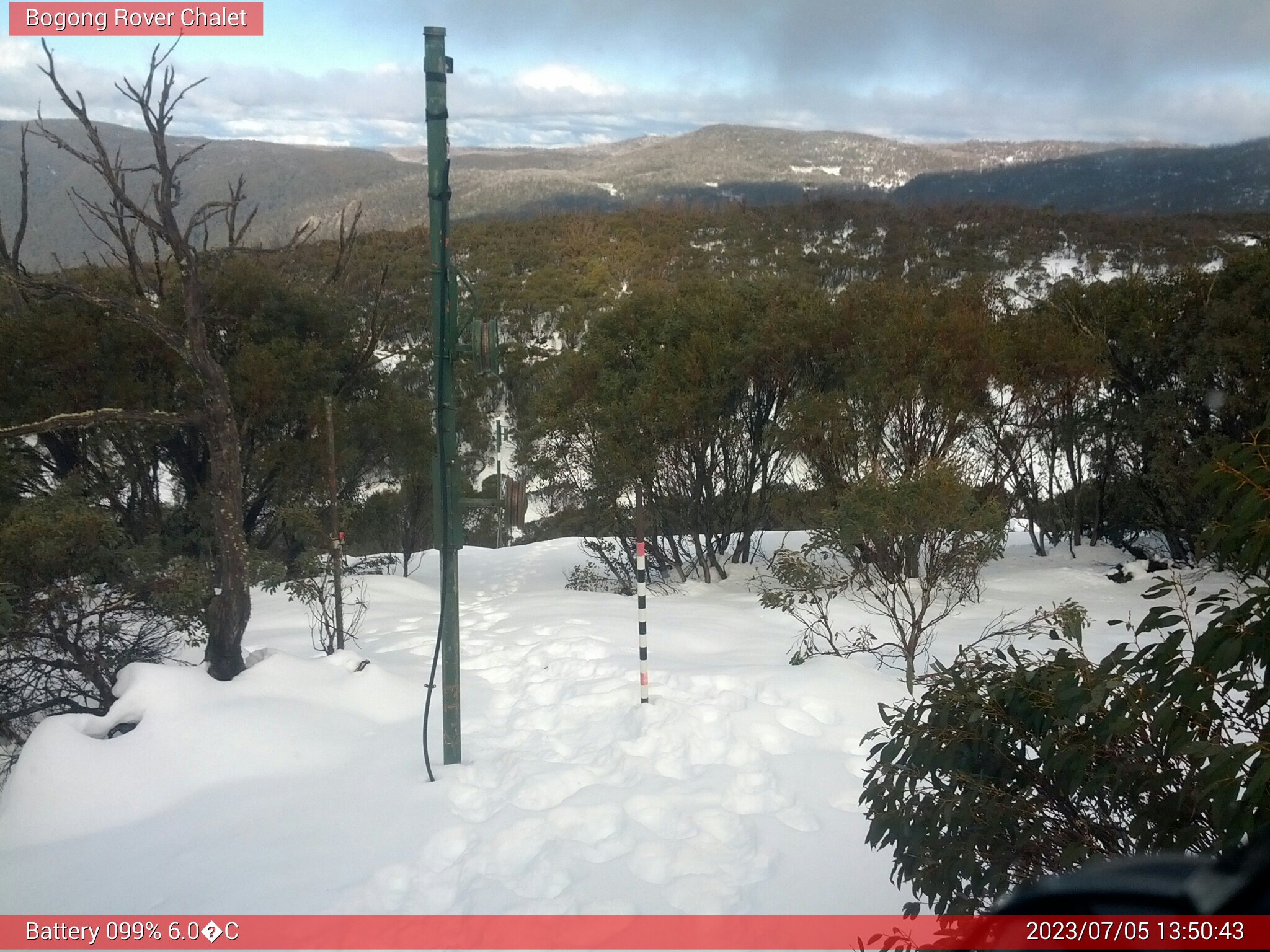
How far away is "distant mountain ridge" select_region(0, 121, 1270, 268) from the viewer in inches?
1065

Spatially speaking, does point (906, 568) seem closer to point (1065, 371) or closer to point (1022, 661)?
point (1022, 661)

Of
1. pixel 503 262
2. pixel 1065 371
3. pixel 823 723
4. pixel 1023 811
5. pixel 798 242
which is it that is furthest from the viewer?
pixel 798 242

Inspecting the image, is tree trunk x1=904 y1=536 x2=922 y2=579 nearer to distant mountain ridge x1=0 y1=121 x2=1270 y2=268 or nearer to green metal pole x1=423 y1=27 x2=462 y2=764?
green metal pole x1=423 y1=27 x2=462 y2=764

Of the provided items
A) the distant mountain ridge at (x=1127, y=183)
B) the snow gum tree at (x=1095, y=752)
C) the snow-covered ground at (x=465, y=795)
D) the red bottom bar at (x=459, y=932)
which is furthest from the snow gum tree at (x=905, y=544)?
the distant mountain ridge at (x=1127, y=183)

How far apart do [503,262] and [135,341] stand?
27.0 meters

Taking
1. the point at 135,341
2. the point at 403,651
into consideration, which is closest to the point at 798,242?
the point at 135,341

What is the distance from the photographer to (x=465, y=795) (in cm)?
418

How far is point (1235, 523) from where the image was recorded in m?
1.86

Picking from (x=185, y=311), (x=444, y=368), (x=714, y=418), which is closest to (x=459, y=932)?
(x=444, y=368)

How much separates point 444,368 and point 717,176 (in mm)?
60318

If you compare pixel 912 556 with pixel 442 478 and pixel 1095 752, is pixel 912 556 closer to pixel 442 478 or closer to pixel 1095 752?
pixel 442 478

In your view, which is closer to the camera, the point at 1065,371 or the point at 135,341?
the point at 135,341

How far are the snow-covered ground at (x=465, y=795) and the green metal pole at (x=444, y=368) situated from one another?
0.60m

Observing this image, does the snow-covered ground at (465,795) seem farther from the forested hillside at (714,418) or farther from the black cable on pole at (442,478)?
the forested hillside at (714,418)
